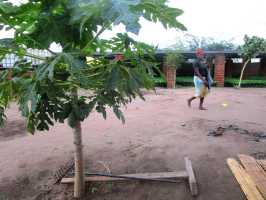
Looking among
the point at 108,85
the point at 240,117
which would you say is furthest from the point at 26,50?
the point at 240,117

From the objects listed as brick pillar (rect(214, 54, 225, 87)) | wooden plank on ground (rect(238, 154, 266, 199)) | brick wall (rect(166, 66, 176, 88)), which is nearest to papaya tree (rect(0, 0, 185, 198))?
wooden plank on ground (rect(238, 154, 266, 199))

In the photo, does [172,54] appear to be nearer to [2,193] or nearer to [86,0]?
[2,193]

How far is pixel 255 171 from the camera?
12.0 ft

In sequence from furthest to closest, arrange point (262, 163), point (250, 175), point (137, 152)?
point (137, 152), point (262, 163), point (250, 175)

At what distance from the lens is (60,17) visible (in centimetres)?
228

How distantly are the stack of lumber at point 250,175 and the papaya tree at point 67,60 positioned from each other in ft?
5.03

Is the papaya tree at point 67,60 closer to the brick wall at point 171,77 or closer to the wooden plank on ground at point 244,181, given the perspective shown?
the wooden plank on ground at point 244,181

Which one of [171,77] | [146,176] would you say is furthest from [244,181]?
[171,77]

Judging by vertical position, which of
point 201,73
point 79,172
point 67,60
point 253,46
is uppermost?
point 253,46

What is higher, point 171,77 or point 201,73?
point 201,73

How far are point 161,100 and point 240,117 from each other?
10.9 ft

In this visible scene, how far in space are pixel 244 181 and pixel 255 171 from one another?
283 millimetres

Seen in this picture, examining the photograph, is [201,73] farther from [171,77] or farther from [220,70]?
[220,70]

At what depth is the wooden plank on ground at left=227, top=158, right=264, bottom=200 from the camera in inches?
123
